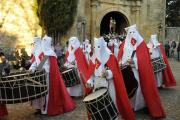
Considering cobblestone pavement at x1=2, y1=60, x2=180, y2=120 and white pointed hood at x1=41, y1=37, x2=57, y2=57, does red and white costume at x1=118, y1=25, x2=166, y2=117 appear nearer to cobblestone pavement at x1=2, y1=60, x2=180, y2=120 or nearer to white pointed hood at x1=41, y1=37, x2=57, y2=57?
cobblestone pavement at x1=2, y1=60, x2=180, y2=120

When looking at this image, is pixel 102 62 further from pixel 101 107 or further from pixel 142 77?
pixel 142 77

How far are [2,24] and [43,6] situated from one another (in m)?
2.82

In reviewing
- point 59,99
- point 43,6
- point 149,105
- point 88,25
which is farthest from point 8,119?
point 88,25

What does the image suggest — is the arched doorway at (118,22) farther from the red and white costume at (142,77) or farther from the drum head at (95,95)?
the drum head at (95,95)

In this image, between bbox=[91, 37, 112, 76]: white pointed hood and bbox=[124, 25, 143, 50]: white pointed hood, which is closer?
bbox=[91, 37, 112, 76]: white pointed hood

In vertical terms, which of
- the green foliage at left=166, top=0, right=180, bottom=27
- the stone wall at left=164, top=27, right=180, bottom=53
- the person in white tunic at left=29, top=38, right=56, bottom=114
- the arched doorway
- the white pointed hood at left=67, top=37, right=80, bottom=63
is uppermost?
the green foliage at left=166, top=0, right=180, bottom=27

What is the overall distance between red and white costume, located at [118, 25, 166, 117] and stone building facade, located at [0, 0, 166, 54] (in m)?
8.11

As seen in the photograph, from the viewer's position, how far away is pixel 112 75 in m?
3.57

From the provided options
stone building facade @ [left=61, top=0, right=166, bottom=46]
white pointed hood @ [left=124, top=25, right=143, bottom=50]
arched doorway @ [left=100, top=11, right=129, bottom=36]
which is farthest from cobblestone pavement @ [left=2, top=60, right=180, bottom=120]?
arched doorway @ [left=100, top=11, right=129, bottom=36]

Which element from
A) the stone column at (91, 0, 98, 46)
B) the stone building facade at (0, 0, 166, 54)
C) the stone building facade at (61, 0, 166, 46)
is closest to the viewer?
the stone building facade at (0, 0, 166, 54)

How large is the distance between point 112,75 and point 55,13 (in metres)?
8.82

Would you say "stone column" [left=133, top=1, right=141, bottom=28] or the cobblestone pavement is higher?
"stone column" [left=133, top=1, right=141, bottom=28]

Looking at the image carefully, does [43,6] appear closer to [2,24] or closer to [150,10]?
[2,24]

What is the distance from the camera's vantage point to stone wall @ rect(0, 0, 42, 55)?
37.4 ft
